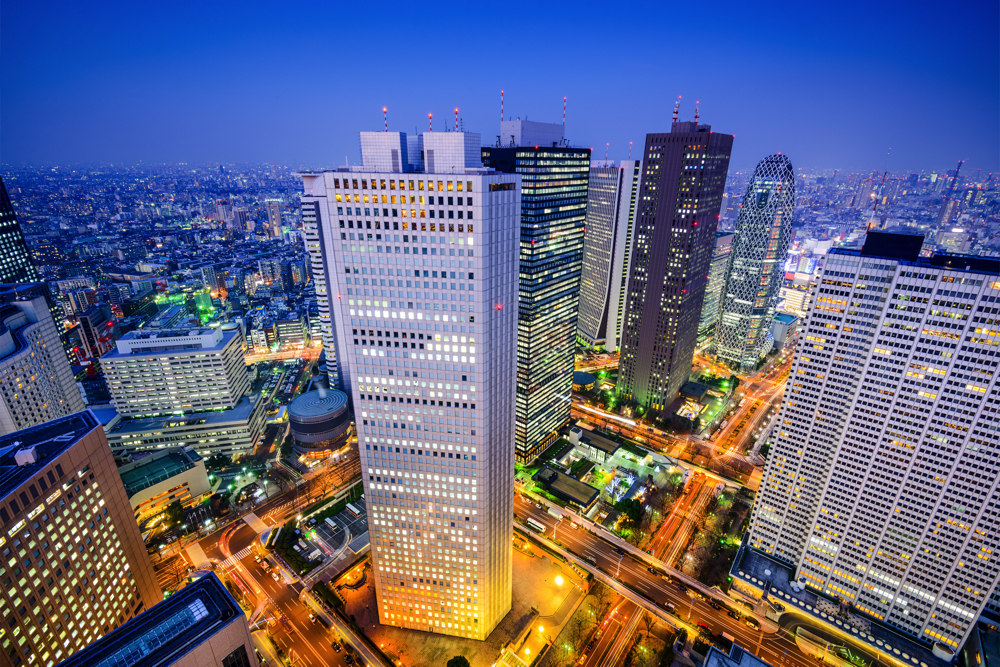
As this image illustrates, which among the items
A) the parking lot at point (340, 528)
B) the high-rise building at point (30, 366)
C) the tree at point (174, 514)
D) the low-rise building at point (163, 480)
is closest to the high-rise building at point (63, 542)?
the tree at point (174, 514)

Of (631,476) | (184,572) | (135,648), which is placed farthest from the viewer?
(631,476)

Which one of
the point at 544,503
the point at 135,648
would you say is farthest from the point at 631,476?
the point at 135,648

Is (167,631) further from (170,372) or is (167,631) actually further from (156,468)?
(170,372)

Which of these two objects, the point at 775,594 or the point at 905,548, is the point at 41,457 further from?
the point at 905,548

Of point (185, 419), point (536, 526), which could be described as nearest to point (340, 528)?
point (536, 526)

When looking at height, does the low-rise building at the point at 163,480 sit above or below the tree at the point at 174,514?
above

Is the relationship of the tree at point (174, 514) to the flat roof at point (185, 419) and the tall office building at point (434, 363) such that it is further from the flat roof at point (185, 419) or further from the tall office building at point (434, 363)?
the tall office building at point (434, 363)
